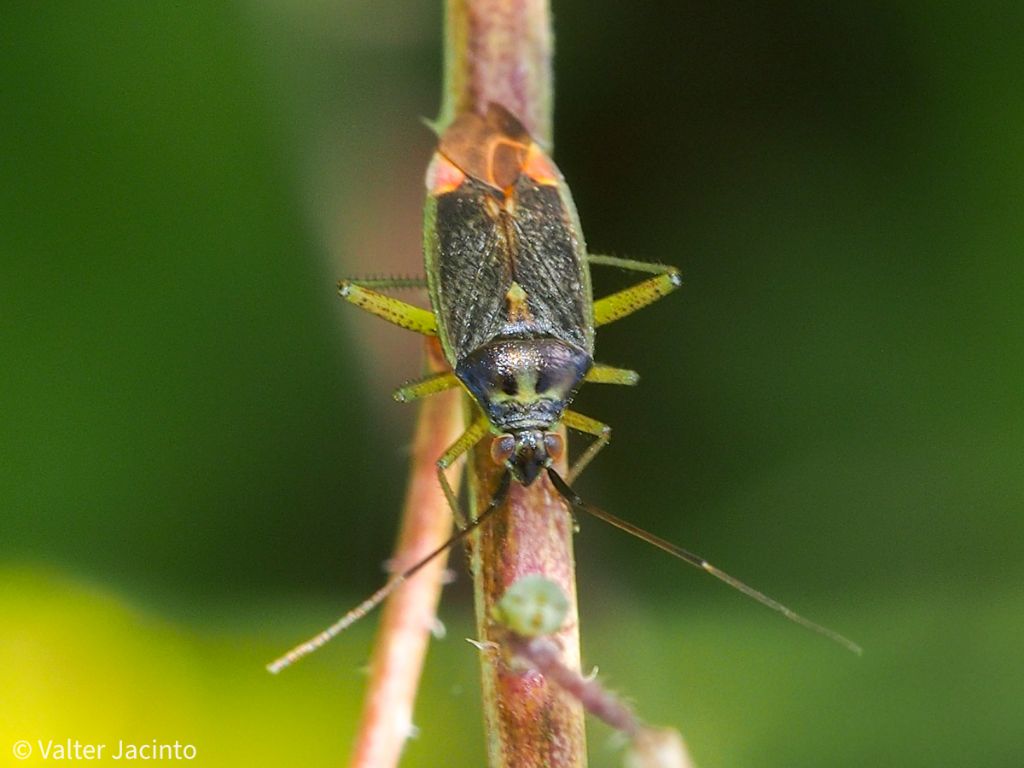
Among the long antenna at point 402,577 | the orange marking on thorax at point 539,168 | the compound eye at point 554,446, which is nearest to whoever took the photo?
the long antenna at point 402,577

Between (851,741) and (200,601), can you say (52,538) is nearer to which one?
(200,601)

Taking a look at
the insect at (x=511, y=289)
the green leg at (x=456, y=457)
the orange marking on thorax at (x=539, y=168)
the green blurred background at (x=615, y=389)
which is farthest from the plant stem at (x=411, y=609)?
the green blurred background at (x=615, y=389)

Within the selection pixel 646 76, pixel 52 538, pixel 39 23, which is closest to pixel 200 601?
pixel 52 538

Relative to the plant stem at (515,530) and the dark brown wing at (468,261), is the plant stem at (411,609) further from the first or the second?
the plant stem at (515,530)

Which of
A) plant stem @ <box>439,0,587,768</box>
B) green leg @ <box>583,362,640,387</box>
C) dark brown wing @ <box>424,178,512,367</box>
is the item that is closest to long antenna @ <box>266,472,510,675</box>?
plant stem @ <box>439,0,587,768</box>

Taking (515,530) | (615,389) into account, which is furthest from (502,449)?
(615,389)

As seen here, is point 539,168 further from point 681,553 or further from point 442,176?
point 681,553
